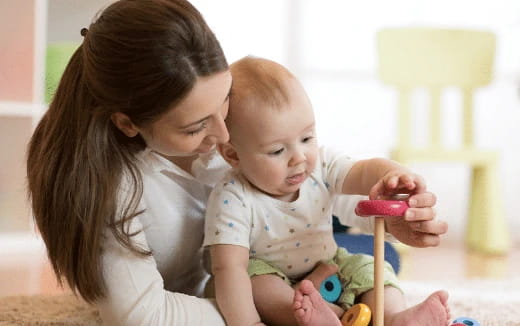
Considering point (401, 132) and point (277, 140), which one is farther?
point (401, 132)

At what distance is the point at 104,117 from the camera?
942 mm

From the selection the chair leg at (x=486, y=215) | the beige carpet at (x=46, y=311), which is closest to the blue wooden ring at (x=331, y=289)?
the beige carpet at (x=46, y=311)

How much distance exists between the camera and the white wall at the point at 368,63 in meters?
2.58

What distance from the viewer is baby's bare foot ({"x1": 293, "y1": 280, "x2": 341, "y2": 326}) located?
91cm

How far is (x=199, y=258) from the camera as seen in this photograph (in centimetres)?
114

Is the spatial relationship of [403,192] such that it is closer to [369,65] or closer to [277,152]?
[277,152]

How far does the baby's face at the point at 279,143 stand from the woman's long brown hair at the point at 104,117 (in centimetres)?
9

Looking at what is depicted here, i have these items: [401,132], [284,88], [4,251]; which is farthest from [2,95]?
[284,88]

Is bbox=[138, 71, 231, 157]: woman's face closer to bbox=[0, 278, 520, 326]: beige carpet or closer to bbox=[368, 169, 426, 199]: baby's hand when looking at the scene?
bbox=[368, 169, 426, 199]: baby's hand

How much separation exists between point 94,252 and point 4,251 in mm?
1243

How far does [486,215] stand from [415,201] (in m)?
1.61

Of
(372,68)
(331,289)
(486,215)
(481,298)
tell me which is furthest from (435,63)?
(331,289)

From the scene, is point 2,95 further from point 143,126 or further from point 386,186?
point 386,186

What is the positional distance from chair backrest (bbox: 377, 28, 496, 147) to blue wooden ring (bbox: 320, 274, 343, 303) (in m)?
1.46
